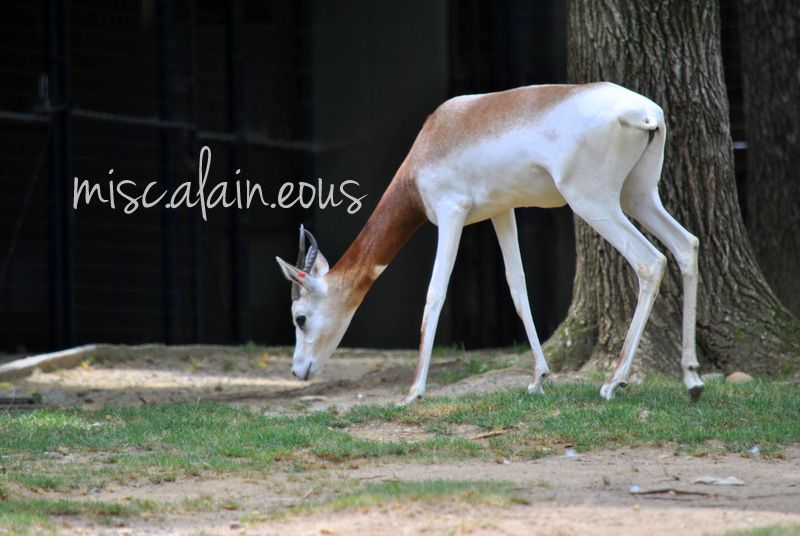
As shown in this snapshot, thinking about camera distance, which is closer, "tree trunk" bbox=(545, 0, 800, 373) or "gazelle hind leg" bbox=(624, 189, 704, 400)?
"gazelle hind leg" bbox=(624, 189, 704, 400)

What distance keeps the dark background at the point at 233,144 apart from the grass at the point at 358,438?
5581 millimetres

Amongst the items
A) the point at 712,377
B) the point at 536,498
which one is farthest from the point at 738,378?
the point at 536,498

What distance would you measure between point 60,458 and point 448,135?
295 cm

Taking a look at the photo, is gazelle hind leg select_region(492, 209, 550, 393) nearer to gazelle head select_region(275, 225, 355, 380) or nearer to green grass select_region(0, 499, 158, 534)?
A: gazelle head select_region(275, 225, 355, 380)

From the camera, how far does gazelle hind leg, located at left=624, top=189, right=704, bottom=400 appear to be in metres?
7.08

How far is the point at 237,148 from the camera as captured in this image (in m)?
14.5

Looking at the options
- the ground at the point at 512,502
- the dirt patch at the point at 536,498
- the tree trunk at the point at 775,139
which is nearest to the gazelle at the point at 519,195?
the ground at the point at 512,502

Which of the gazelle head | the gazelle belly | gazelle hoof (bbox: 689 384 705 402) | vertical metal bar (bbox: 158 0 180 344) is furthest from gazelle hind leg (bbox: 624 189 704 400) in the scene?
vertical metal bar (bbox: 158 0 180 344)

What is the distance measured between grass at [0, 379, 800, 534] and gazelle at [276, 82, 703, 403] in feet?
1.06

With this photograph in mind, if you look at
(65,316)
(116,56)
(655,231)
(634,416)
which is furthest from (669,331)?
(116,56)

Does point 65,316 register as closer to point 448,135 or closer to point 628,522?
point 448,135

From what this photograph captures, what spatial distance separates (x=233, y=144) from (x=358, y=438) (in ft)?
27.6

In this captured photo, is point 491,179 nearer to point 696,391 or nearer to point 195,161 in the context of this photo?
point 696,391

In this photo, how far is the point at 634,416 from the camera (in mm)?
6695
